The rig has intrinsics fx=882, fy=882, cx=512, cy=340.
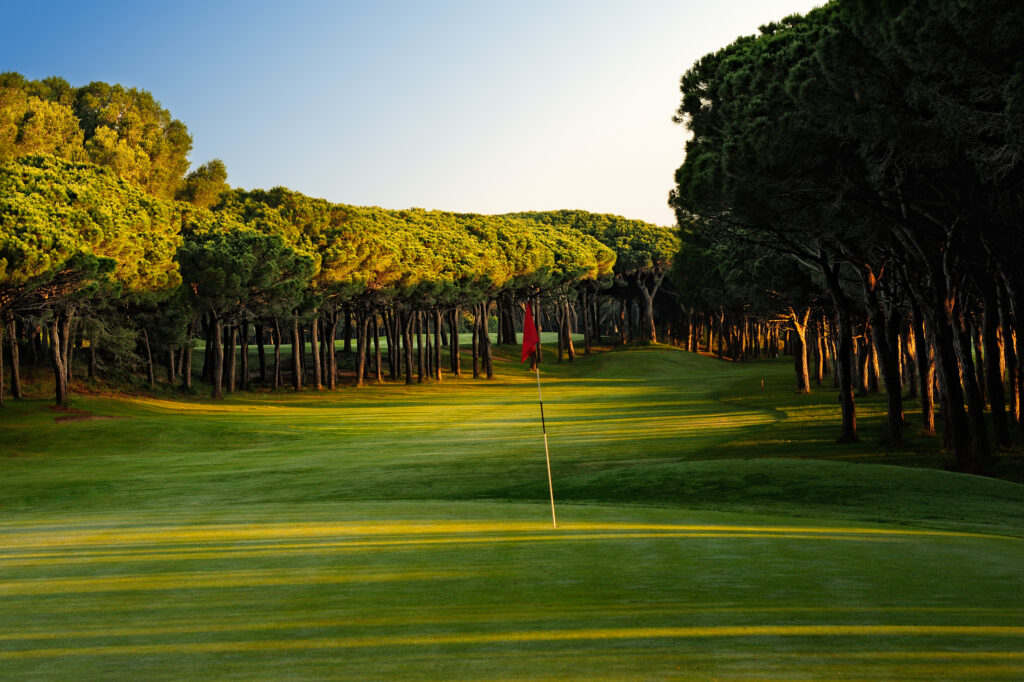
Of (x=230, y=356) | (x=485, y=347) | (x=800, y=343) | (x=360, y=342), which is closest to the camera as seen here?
(x=800, y=343)

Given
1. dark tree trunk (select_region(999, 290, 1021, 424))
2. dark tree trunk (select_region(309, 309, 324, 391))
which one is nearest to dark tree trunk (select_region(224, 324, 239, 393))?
dark tree trunk (select_region(309, 309, 324, 391))

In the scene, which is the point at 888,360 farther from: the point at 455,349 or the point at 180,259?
the point at 455,349

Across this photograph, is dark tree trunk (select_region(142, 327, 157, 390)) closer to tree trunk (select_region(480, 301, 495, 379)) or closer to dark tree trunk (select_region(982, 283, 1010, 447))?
tree trunk (select_region(480, 301, 495, 379))

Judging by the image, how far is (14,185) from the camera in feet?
132

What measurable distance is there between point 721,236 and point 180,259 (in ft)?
119

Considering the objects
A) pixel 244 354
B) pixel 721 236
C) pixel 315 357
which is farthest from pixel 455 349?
pixel 721 236

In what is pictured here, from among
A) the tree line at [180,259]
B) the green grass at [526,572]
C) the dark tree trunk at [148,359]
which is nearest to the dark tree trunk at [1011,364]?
the green grass at [526,572]

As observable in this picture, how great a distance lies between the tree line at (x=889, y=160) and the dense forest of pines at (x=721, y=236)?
0.06m

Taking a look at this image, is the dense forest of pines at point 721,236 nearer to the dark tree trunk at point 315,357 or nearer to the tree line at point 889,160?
the tree line at point 889,160

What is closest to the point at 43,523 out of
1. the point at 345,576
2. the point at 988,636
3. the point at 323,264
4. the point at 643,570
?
the point at 345,576

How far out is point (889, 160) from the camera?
19547mm

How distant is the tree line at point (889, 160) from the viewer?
49.2ft

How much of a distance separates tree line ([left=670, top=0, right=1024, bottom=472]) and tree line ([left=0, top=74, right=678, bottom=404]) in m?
29.1

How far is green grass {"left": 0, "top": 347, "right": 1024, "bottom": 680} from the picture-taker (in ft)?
19.5
